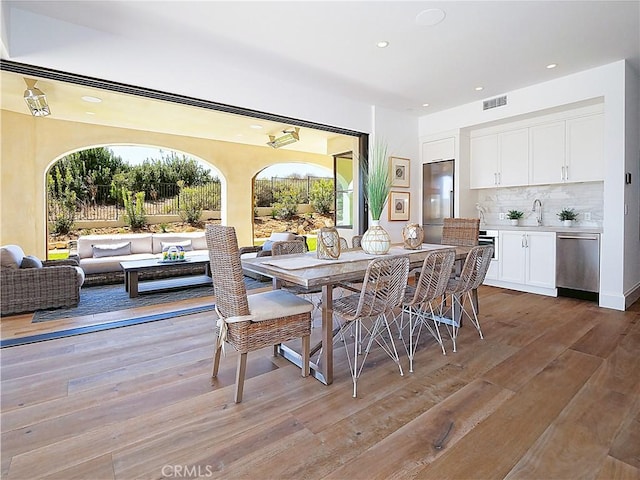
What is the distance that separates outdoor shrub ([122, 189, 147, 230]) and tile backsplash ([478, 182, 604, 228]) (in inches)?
285

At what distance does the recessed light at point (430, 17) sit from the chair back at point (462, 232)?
6.36 ft

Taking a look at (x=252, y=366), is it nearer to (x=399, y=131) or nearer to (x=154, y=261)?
(x=154, y=261)

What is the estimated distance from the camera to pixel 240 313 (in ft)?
6.73

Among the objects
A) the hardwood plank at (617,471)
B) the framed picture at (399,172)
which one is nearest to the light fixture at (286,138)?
the framed picture at (399,172)

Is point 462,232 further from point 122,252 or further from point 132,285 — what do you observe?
point 122,252

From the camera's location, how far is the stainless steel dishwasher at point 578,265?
4121 mm

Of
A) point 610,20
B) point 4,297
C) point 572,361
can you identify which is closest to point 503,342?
point 572,361

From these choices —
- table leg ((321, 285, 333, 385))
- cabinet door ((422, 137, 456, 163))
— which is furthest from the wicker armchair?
cabinet door ((422, 137, 456, 163))

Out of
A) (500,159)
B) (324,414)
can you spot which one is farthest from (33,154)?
(500,159)

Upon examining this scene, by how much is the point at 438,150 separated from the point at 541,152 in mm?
1461

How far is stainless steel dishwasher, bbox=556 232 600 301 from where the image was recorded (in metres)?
4.12

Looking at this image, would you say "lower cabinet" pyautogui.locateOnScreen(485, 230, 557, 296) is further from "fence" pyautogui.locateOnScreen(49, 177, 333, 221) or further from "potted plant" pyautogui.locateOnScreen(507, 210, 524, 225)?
"fence" pyautogui.locateOnScreen(49, 177, 333, 221)

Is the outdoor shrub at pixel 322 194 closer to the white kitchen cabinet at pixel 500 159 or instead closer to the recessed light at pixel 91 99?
the white kitchen cabinet at pixel 500 159

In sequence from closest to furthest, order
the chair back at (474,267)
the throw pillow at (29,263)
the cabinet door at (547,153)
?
1. the chair back at (474,267)
2. the throw pillow at (29,263)
3. the cabinet door at (547,153)
